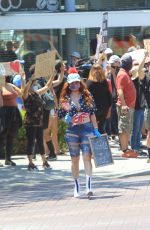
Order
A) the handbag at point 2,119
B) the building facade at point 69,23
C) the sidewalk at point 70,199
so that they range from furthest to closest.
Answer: the building facade at point 69,23 → the handbag at point 2,119 → the sidewalk at point 70,199

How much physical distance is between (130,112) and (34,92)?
2217 millimetres

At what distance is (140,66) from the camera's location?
1508 cm

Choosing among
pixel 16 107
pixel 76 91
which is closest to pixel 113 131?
pixel 16 107

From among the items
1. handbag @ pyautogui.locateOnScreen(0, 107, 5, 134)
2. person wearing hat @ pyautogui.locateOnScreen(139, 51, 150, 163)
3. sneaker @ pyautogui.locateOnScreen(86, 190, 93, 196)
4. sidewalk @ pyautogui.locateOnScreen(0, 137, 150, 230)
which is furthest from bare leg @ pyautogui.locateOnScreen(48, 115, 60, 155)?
sneaker @ pyautogui.locateOnScreen(86, 190, 93, 196)

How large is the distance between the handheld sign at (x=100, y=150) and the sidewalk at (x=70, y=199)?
482mm

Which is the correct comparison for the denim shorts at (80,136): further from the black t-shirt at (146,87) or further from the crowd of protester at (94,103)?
the black t-shirt at (146,87)

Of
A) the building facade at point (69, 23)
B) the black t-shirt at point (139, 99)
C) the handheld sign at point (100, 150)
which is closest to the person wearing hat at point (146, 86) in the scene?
the black t-shirt at point (139, 99)

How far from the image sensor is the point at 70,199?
36.6 ft

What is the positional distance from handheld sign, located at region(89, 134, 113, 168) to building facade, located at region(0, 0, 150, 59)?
12503 millimetres

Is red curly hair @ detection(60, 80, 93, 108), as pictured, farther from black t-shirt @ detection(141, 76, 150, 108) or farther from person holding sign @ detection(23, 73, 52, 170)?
black t-shirt @ detection(141, 76, 150, 108)

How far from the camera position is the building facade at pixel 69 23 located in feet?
77.7

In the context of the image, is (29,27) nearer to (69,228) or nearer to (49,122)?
(49,122)

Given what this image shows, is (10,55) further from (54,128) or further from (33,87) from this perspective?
(33,87)

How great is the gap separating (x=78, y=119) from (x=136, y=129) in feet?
14.8
